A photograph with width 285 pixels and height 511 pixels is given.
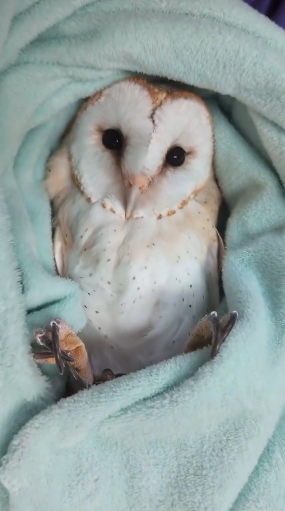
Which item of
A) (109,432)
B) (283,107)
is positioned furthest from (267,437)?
(283,107)

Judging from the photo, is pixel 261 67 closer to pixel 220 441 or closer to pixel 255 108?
pixel 255 108

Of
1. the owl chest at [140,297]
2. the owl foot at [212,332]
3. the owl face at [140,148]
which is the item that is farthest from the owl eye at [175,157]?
the owl foot at [212,332]

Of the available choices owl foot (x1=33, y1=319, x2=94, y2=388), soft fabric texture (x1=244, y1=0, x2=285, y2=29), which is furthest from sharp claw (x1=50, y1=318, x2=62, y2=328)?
soft fabric texture (x1=244, y1=0, x2=285, y2=29)

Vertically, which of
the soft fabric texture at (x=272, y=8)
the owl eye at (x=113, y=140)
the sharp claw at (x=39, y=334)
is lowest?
the sharp claw at (x=39, y=334)

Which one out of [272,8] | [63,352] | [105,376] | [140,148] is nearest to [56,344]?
[63,352]

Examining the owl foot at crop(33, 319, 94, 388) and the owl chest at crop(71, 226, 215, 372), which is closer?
the owl foot at crop(33, 319, 94, 388)

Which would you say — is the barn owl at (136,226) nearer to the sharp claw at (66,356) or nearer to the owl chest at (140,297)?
the owl chest at (140,297)

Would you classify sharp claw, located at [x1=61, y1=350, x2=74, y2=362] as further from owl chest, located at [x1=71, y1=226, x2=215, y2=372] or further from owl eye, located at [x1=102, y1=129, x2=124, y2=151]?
owl eye, located at [x1=102, y1=129, x2=124, y2=151]
